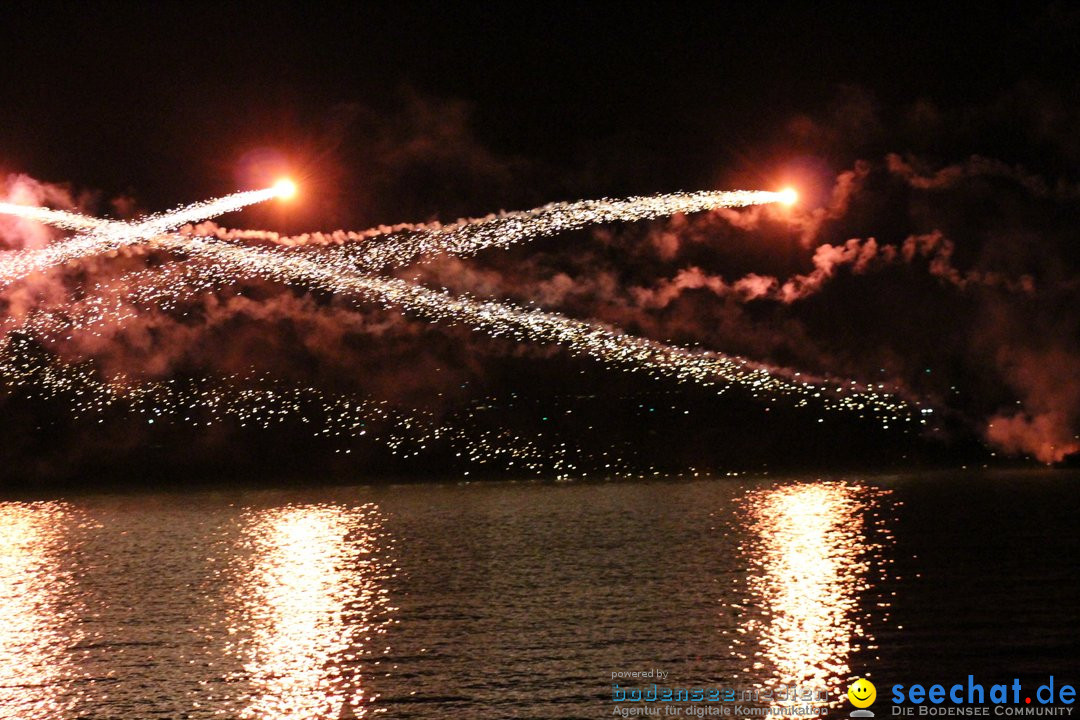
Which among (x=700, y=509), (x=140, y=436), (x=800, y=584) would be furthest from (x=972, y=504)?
(x=140, y=436)

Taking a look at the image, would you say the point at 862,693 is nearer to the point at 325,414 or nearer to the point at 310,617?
the point at 310,617

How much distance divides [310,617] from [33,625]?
15.9 ft

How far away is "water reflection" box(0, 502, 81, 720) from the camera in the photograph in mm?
14961

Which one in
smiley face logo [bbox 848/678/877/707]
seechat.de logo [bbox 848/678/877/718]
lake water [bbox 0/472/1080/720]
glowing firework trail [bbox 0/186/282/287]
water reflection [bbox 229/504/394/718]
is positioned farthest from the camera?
glowing firework trail [bbox 0/186/282/287]

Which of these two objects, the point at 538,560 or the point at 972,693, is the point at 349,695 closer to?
the point at 972,693

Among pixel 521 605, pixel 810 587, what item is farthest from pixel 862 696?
pixel 521 605

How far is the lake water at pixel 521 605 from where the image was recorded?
15.1 m

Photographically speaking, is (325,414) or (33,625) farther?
(325,414)

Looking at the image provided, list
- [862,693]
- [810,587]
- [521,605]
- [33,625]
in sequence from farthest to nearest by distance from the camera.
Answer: [810,587] → [521,605] → [33,625] → [862,693]

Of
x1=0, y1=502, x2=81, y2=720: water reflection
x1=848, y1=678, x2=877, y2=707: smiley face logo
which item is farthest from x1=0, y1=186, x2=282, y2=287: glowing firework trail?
x1=848, y1=678, x2=877, y2=707: smiley face logo

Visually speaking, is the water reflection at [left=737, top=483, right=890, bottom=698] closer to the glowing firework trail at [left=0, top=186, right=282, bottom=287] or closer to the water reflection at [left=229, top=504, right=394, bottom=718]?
the water reflection at [left=229, top=504, right=394, bottom=718]

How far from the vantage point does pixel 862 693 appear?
14.4 m

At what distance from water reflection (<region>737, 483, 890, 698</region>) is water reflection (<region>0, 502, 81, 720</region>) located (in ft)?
32.1

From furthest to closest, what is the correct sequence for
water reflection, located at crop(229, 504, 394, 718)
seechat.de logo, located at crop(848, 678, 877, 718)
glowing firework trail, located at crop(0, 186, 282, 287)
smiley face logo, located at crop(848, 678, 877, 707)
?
glowing firework trail, located at crop(0, 186, 282, 287), water reflection, located at crop(229, 504, 394, 718), smiley face logo, located at crop(848, 678, 877, 707), seechat.de logo, located at crop(848, 678, 877, 718)
